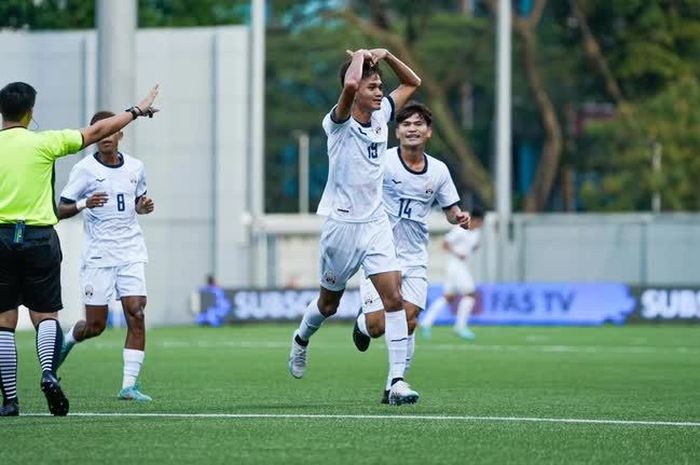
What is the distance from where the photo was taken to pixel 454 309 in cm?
3897

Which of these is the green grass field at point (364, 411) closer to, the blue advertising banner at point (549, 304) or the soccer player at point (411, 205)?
the soccer player at point (411, 205)

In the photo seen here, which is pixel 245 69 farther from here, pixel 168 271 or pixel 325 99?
pixel 325 99

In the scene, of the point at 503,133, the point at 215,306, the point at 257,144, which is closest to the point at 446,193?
the point at 215,306

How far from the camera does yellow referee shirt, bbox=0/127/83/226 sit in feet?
41.7

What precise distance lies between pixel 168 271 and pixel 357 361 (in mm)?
22342

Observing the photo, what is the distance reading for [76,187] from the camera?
51.9 ft

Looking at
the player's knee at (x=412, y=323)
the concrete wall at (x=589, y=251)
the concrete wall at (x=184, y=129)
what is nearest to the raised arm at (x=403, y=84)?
the player's knee at (x=412, y=323)

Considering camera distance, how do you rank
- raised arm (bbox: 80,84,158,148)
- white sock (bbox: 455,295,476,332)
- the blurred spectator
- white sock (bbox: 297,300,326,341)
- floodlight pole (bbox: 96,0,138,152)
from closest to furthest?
1. raised arm (bbox: 80,84,158,148)
2. white sock (bbox: 297,300,326,341)
3. white sock (bbox: 455,295,476,332)
4. floodlight pole (bbox: 96,0,138,152)
5. the blurred spectator

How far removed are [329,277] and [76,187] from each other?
2.58 metres

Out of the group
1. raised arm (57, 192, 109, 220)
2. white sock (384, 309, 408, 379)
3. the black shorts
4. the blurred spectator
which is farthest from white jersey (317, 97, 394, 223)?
the blurred spectator

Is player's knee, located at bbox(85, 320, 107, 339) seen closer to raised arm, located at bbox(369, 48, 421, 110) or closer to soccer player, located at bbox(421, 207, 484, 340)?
raised arm, located at bbox(369, 48, 421, 110)

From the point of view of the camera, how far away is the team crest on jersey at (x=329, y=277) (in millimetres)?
14612

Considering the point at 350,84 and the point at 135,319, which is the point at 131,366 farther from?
the point at 350,84

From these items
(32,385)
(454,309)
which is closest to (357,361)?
(32,385)
